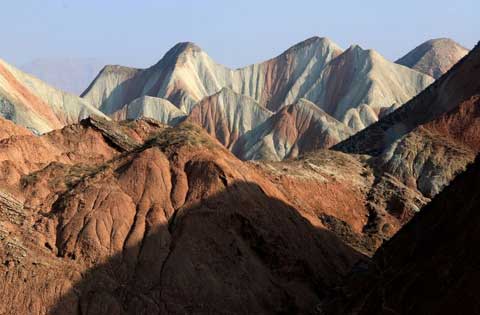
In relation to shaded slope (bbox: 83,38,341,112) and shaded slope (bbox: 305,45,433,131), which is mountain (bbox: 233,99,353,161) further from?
shaded slope (bbox: 83,38,341,112)

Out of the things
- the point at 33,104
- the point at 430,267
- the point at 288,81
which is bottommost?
the point at 288,81

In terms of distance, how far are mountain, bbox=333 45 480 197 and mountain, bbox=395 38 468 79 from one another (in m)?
97.7

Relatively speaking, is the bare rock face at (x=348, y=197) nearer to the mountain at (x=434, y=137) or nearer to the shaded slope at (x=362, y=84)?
the mountain at (x=434, y=137)

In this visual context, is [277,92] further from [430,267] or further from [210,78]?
[430,267]

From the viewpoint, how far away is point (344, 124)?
404 feet

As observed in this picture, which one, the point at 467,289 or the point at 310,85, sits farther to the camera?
the point at 310,85

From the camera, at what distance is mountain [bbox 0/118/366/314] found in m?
34.9

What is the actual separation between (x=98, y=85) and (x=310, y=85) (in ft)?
146

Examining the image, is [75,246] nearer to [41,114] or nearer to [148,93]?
[41,114]

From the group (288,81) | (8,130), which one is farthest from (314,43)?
(8,130)

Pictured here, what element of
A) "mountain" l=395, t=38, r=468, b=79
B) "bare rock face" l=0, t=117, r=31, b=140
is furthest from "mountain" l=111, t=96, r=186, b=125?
"bare rock face" l=0, t=117, r=31, b=140

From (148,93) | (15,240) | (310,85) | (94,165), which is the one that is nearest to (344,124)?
(310,85)

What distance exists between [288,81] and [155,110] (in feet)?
98.5

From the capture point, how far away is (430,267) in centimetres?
2992
